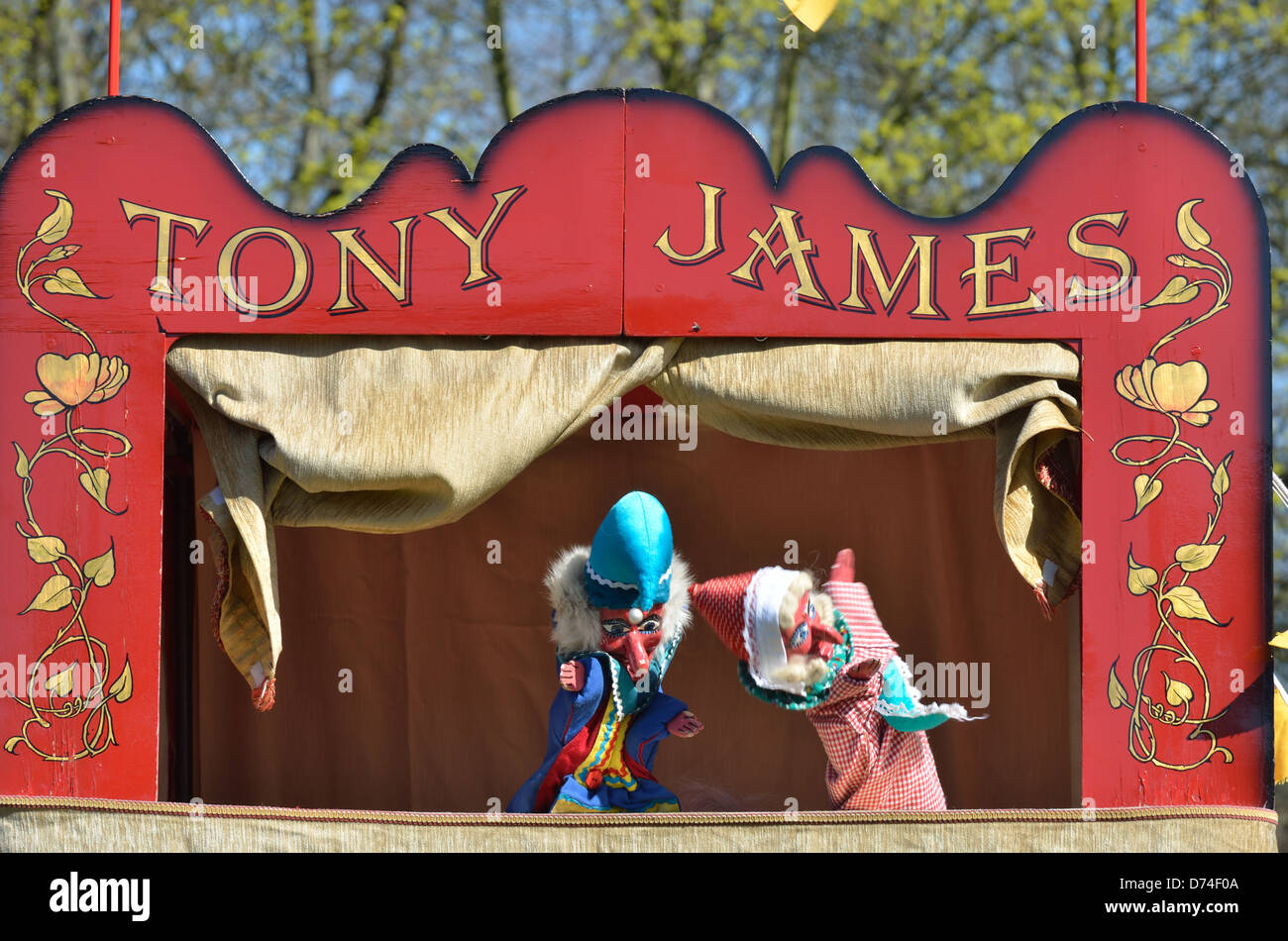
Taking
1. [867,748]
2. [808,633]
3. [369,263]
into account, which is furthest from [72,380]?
[867,748]

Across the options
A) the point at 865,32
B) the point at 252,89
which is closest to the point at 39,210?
the point at 252,89

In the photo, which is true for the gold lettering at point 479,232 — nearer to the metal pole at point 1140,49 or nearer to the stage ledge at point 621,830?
the stage ledge at point 621,830

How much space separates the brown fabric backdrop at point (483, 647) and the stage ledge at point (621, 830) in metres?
1.09

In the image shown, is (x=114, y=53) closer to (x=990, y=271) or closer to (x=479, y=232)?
(x=479, y=232)

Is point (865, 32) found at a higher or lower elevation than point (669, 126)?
higher

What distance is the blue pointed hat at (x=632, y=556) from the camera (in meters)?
4.17

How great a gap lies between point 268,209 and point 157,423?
0.58 m

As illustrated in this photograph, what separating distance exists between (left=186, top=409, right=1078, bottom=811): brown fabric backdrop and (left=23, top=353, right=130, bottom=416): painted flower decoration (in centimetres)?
109

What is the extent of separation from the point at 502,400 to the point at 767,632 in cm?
86

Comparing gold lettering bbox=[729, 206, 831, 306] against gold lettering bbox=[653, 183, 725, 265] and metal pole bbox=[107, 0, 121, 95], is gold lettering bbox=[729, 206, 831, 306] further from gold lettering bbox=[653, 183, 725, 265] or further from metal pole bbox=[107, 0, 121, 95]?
metal pole bbox=[107, 0, 121, 95]

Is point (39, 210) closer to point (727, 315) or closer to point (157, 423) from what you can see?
point (157, 423)

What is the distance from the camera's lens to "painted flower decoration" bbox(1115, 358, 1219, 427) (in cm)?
392

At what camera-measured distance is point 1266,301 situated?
396 cm

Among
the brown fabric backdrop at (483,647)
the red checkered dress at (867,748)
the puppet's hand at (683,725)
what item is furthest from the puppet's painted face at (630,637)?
the brown fabric backdrop at (483,647)
